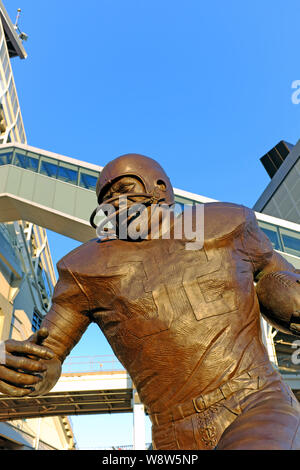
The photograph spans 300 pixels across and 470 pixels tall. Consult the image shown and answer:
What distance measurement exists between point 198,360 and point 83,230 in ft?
35.5

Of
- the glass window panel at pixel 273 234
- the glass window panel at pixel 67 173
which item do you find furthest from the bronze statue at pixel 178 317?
the glass window panel at pixel 67 173

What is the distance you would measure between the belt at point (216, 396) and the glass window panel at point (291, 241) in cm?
1076

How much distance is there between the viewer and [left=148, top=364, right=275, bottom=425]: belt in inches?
66.4

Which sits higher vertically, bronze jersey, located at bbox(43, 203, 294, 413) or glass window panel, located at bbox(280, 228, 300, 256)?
glass window panel, located at bbox(280, 228, 300, 256)

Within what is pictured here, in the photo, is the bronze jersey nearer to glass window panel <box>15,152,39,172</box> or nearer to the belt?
the belt

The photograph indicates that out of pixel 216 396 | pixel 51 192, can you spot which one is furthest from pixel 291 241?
pixel 216 396

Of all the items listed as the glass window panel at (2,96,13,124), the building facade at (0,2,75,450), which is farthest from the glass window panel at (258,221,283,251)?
the glass window panel at (2,96,13,124)

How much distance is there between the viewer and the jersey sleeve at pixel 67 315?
212cm

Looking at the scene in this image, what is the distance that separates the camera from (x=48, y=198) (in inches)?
511

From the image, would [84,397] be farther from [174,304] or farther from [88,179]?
[174,304]

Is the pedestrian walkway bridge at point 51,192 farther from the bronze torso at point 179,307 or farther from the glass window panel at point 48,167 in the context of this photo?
the bronze torso at point 179,307

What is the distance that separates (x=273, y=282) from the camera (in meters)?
2.07

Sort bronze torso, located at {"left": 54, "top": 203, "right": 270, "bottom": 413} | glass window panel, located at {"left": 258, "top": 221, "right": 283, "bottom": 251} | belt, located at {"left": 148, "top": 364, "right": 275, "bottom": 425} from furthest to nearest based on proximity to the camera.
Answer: glass window panel, located at {"left": 258, "top": 221, "right": 283, "bottom": 251}, bronze torso, located at {"left": 54, "top": 203, "right": 270, "bottom": 413}, belt, located at {"left": 148, "top": 364, "right": 275, "bottom": 425}
